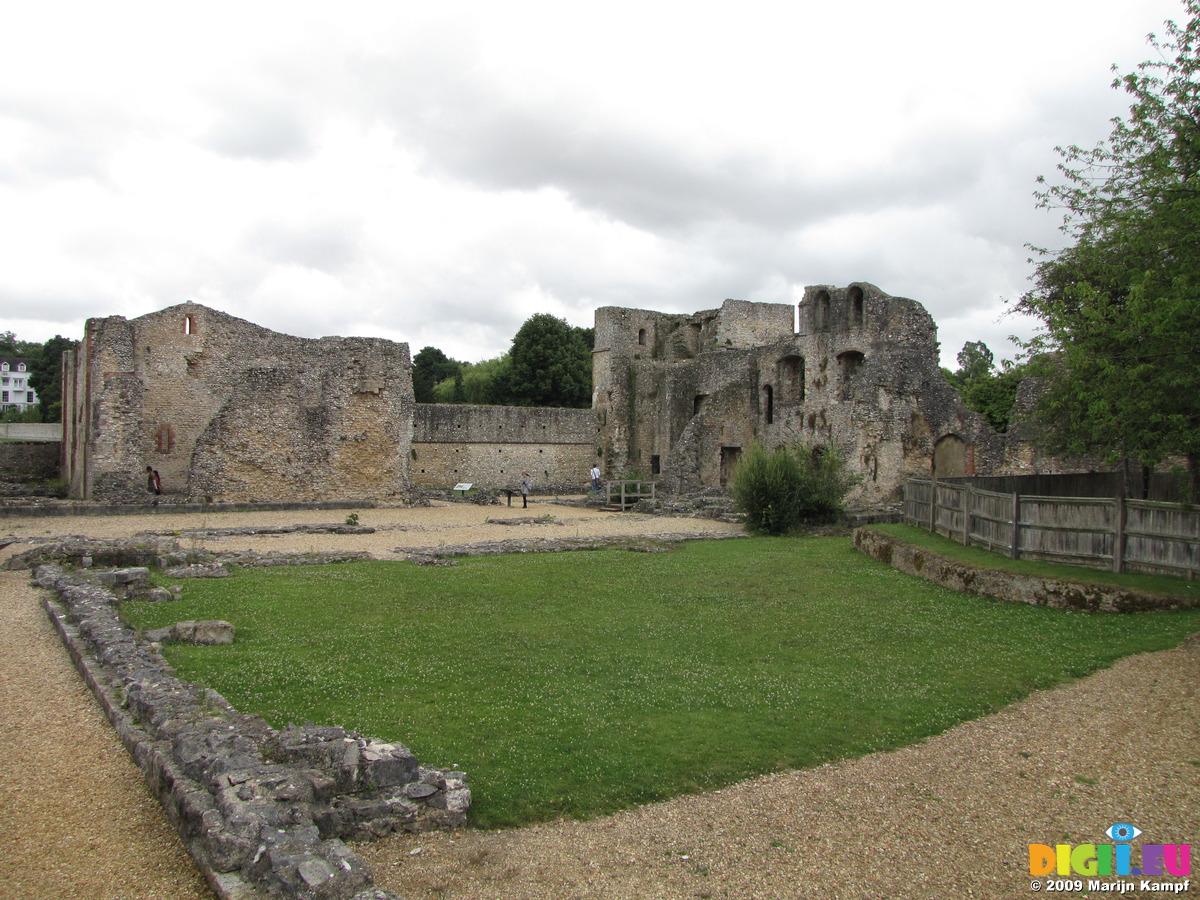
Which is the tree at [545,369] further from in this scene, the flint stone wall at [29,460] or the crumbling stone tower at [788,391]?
the flint stone wall at [29,460]

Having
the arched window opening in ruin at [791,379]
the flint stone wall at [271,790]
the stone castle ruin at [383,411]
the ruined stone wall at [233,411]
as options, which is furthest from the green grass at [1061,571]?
the ruined stone wall at [233,411]

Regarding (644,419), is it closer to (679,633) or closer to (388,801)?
(679,633)

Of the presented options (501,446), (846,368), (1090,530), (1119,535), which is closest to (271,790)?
(1119,535)

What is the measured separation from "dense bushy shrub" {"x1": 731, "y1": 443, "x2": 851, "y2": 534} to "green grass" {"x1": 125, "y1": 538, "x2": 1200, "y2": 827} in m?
6.51

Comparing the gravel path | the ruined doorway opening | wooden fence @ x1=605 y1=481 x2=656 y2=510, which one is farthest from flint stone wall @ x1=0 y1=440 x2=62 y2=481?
the gravel path

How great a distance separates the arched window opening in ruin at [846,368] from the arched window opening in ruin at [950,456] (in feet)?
10.4

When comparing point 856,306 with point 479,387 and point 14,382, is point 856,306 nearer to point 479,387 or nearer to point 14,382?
point 479,387

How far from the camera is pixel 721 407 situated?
30.0m

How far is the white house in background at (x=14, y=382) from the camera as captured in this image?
91.4 metres

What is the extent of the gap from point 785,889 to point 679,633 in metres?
4.89

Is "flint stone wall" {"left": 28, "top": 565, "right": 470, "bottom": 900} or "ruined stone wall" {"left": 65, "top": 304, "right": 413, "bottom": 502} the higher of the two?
"ruined stone wall" {"left": 65, "top": 304, "right": 413, "bottom": 502}

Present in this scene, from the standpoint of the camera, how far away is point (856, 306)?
85.5ft

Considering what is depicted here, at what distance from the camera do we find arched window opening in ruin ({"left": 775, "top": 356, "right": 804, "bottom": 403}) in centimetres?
2850

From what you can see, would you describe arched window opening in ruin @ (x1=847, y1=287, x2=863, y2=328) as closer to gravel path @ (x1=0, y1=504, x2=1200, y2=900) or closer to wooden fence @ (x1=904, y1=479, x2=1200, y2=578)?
wooden fence @ (x1=904, y1=479, x2=1200, y2=578)
